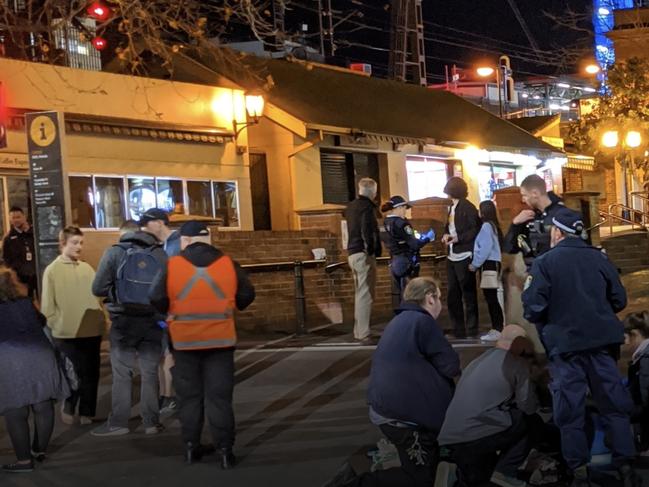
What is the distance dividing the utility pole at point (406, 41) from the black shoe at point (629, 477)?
83.8ft

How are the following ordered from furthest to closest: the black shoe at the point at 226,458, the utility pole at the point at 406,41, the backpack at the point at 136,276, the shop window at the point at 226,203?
the utility pole at the point at 406,41 → the shop window at the point at 226,203 → the backpack at the point at 136,276 → the black shoe at the point at 226,458

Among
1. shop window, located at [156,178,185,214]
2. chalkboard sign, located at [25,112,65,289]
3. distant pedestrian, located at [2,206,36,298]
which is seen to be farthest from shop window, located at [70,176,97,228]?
chalkboard sign, located at [25,112,65,289]

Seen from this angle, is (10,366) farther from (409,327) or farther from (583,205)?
(583,205)

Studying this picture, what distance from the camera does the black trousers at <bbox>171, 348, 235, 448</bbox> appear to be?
724 cm

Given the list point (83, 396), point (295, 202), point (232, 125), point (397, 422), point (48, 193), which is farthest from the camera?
point (295, 202)

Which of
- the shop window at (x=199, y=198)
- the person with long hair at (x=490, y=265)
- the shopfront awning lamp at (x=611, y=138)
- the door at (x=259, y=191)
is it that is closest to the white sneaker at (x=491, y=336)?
the person with long hair at (x=490, y=265)

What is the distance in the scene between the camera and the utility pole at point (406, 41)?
31672mm

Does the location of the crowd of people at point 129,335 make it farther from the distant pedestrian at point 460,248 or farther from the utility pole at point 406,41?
the utility pole at point 406,41

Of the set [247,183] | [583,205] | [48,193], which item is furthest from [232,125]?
[48,193]

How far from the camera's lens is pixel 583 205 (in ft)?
67.6

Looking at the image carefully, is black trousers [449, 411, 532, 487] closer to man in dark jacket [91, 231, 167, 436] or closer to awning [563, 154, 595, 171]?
man in dark jacket [91, 231, 167, 436]

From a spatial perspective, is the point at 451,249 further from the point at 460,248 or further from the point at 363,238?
the point at 363,238

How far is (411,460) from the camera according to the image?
6.14 metres

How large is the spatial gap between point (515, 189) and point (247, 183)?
5.35 m
